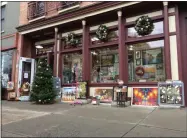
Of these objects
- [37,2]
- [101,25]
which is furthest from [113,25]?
[37,2]

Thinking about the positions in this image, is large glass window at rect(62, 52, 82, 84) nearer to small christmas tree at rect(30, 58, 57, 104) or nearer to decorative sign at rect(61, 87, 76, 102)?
decorative sign at rect(61, 87, 76, 102)

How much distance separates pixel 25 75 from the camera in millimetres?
10984

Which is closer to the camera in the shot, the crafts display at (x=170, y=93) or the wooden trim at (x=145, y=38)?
the crafts display at (x=170, y=93)

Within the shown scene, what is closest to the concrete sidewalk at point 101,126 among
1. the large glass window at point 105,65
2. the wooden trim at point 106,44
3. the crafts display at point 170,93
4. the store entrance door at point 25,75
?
the crafts display at point 170,93

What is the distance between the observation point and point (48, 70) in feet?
28.7

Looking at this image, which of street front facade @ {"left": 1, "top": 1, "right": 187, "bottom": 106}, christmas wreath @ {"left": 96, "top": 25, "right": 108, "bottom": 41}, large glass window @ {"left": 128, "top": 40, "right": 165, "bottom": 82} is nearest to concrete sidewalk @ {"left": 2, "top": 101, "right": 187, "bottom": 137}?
street front facade @ {"left": 1, "top": 1, "right": 187, "bottom": 106}

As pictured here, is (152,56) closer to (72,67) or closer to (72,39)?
(72,39)

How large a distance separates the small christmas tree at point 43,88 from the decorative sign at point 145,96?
3588 millimetres

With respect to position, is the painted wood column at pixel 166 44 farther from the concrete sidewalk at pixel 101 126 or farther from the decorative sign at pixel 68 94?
the decorative sign at pixel 68 94

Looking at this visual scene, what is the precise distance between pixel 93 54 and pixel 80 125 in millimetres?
5007

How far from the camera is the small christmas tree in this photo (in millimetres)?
8266

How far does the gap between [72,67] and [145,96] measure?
4.14m

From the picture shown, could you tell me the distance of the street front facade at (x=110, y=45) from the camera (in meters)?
7.11

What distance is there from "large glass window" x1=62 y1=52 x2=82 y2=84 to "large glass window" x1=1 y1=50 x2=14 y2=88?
370 centimetres
